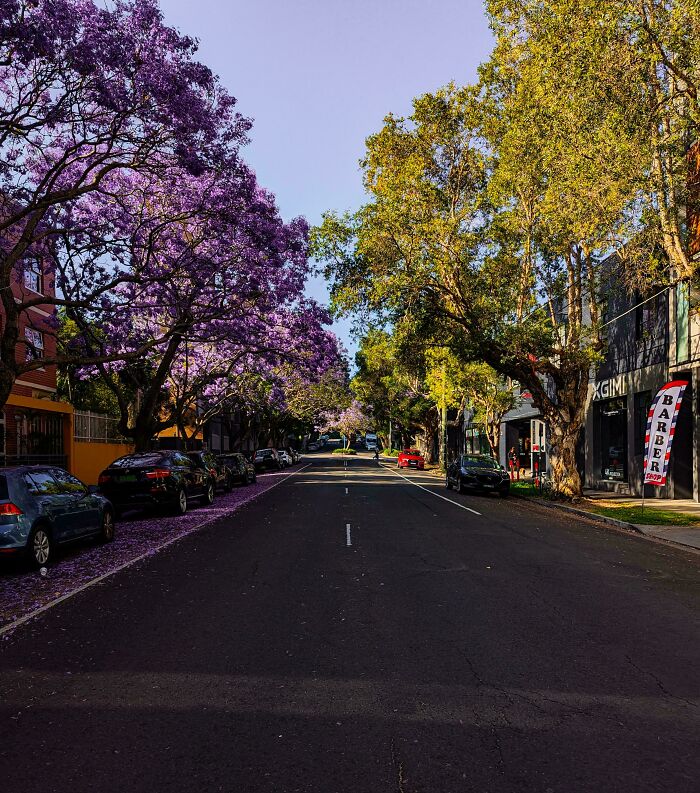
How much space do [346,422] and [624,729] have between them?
9486 centimetres

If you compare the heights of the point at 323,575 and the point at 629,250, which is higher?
the point at 629,250

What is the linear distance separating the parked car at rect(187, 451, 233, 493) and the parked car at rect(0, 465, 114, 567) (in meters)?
9.40

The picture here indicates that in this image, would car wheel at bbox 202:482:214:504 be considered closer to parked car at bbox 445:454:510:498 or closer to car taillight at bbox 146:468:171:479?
car taillight at bbox 146:468:171:479

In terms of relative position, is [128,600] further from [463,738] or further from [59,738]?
[463,738]

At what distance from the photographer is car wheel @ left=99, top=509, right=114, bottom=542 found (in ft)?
41.1

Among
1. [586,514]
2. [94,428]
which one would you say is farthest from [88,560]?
[94,428]

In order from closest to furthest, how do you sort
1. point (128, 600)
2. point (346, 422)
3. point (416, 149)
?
point (128, 600) < point (416, 149) < point (346, 422)

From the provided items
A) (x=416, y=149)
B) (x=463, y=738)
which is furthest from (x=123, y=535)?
(x=416, y=149)

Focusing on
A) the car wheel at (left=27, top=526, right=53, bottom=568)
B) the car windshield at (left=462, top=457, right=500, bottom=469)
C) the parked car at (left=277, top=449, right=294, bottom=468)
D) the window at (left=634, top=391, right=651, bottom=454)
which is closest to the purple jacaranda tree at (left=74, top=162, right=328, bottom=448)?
the car wheel at (left=27, top=526, right=53, bottom=568)

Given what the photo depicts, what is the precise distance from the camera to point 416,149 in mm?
22547

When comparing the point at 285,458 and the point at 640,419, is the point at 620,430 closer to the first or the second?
the point at 640,419

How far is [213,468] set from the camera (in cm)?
2356

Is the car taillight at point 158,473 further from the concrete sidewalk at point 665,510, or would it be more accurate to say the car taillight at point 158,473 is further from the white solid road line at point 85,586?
the concrete sidewalk at point 665,510

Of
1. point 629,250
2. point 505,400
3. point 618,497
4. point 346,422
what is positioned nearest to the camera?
point 629,250
